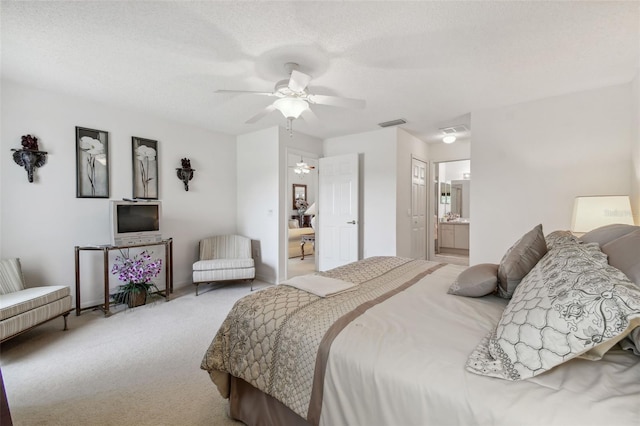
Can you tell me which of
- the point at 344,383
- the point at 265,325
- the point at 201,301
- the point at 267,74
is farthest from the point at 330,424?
the point at 201,301

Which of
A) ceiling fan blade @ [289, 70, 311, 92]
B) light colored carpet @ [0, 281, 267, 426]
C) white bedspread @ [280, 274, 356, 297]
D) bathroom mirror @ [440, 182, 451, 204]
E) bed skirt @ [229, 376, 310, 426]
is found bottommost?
light colored carpet @ [0, 281, 267, 426]

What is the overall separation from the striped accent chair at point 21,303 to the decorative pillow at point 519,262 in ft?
11.5

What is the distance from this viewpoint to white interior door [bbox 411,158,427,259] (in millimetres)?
5013

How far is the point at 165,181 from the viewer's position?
4.07m

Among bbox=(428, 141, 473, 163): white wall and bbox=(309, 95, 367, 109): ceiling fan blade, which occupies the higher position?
bbox=(428, 141, 473, 163): white wall

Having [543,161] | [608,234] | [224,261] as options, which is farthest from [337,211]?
[608,234]

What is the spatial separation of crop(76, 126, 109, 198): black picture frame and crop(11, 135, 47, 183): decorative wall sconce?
343 mm

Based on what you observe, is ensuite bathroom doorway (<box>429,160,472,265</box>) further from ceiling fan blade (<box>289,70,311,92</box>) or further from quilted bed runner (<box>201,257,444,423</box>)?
quilted bed runner (<box>201,257,444,423</box>)

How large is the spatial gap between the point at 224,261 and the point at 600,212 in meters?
4.10

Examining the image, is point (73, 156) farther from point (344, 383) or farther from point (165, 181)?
point (344, 383)

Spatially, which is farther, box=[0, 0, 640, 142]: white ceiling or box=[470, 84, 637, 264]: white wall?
box=[470, 84, 637, 264]: white wall

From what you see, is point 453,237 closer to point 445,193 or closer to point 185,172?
point 445,193

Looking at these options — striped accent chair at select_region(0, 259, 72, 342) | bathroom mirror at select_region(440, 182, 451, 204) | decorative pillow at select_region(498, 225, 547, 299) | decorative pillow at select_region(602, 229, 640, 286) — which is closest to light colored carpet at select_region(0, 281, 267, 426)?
striped accent chair at select_region(0, 259, 72, 342)

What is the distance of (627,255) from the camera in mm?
1107
